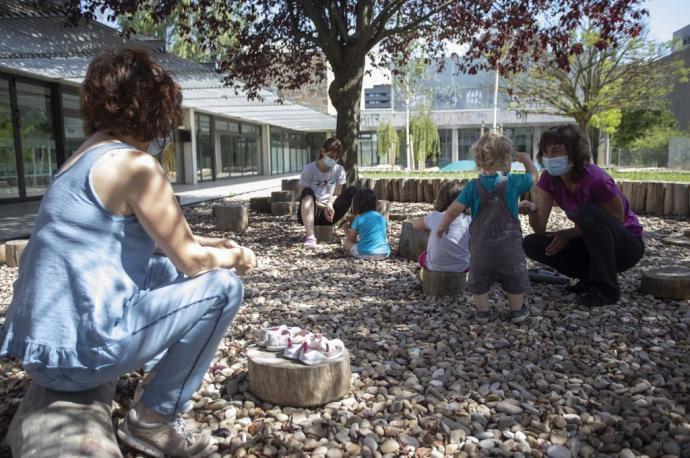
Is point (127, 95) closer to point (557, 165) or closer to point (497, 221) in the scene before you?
point (497, 221)

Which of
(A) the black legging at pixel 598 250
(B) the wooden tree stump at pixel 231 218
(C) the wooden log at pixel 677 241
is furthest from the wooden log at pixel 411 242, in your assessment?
(C) the wooden log at pixel 677 241

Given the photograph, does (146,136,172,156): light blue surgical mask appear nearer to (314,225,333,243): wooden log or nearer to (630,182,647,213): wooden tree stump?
(314,225,333,243): wooden log

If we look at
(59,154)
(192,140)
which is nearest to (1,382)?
(59,154)

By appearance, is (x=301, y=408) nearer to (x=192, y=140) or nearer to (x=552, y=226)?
(x=552, y=226)

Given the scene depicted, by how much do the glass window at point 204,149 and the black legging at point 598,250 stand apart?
1726 centimetres

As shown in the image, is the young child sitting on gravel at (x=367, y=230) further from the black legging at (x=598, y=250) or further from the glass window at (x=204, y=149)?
the glass window at (x=204, y=149)

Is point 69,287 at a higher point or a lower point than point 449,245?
higher

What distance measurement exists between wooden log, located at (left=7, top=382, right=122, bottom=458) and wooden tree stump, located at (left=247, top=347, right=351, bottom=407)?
2.15 ft

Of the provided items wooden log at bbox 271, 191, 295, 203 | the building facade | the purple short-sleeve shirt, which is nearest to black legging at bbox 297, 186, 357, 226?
the building facade

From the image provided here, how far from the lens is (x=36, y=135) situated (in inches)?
462

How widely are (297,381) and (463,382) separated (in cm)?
80

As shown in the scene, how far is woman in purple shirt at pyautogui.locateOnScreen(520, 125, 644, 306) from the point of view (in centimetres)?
338

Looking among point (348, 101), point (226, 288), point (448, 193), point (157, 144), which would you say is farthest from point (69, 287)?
point (348, 101)

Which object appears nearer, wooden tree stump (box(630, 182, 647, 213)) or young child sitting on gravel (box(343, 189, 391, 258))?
young child sitting on gravel (box(343, 189, 391, 258))
